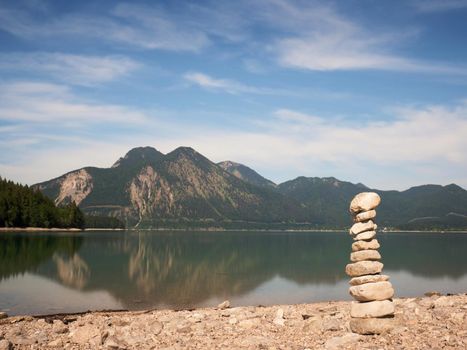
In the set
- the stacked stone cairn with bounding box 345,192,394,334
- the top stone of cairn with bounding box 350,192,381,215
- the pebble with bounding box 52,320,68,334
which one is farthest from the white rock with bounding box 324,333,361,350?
the pebble with bounding box 52,320,68,334

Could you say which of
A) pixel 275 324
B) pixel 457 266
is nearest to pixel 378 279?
pixel 275 324

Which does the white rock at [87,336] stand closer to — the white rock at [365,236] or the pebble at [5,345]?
the pebble at [5,345]

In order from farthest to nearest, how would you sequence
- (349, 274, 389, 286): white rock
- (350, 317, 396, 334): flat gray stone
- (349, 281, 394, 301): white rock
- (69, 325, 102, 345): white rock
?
(349, 274, 389, 286): white rock → (69, 325, 102, 345): white rock → (349, 281, 394, 301): white rock → (350, 317, 396, 334): flat gray stone

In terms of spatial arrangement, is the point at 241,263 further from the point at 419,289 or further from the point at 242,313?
the point at 242,313

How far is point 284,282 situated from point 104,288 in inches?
1055

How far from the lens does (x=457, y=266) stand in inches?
3957

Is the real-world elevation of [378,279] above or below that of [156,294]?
above

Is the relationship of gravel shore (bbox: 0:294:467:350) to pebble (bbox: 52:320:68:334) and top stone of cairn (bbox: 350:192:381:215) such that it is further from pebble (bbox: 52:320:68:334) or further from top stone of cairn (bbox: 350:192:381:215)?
top stone of cairn (bbox: 350:192:381:215)

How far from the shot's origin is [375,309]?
2316cm

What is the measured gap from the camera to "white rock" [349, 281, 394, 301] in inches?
921

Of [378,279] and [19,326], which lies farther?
[19,326]

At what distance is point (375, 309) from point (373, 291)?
89cm

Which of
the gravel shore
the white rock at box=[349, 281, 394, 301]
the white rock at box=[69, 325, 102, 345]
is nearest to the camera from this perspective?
the gravel shore

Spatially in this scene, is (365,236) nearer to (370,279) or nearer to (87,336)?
(370,279)
